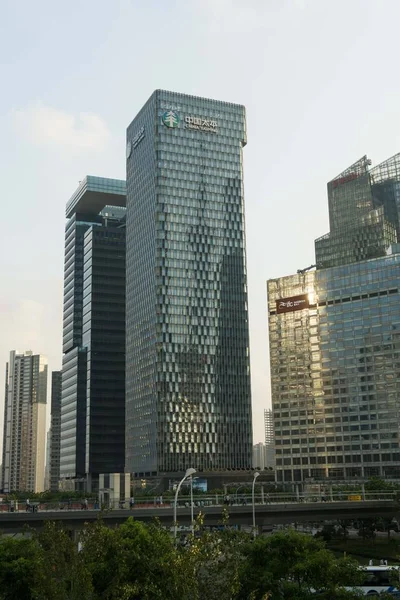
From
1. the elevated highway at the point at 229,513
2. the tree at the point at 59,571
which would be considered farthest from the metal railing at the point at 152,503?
the tree at the point at 59,571

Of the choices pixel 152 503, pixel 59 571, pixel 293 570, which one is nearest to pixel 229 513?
pixel 152 503

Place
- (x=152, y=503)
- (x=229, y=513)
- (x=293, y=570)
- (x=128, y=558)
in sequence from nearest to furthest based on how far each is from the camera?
(x=293, y=570) < (x=128, y=558) < (x=229, y=513) < (x=152, y=503)

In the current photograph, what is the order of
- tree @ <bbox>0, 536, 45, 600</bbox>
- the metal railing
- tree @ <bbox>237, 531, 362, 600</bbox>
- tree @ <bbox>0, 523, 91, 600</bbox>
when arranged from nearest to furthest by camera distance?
Answer: tree @ <bbox>0, 523, 91, 600</bbox> → tree @ <bbox>237, 531, 362, 600</bbox> → tree @ <bbox>0, 536, 45, 600</bbox> → the metal railing

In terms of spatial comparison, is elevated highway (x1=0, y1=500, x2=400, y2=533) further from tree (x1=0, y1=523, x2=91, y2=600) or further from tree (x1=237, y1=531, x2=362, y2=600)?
tree (x1=0, y1=523, x2=91, y2=600)

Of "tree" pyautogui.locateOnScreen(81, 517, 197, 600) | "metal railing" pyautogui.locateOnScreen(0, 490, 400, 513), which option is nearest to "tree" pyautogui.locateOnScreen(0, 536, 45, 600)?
"tree" pyautogui.locateOnScreen(81, 517, 197, 600)

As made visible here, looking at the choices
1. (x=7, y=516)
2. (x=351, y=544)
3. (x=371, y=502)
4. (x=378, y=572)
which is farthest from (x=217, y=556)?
(x=351, y=544)

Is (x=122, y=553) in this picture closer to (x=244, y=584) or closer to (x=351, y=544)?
(x=244, y=584)

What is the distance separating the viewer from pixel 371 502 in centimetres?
10869

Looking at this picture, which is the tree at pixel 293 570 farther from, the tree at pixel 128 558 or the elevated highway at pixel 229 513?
the elevated highway at pixel 229 513

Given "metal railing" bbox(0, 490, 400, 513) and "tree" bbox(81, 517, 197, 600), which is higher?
"metal railing" bbox(0, 490, 400, 513)

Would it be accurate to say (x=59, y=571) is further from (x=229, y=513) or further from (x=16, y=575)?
(x=229, y=513)

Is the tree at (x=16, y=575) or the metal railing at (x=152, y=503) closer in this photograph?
the tree at (x=16, y=575)

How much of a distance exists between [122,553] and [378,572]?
36261 mm

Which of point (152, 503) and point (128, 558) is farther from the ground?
point (152, 503)
